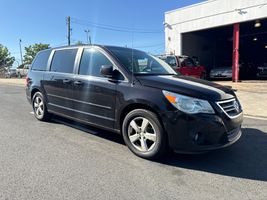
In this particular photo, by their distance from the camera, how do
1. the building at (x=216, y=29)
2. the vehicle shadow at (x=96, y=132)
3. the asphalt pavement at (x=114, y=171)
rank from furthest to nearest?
1. the building at (x=216, y=29)
2. the vehicle shadow at (x=96, y=132)
3. the asphalt pavement at (x=114, y=171)

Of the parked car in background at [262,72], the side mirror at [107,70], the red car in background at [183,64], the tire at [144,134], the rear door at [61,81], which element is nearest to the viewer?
the tire at [144,134]

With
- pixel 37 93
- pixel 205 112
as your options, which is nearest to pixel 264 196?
pixel 205 112

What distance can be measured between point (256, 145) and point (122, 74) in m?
2.69

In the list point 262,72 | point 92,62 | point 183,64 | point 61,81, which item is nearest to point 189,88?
point 92,62

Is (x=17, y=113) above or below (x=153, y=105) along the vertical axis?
below

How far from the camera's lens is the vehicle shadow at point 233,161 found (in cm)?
356

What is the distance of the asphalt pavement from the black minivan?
1.09ft

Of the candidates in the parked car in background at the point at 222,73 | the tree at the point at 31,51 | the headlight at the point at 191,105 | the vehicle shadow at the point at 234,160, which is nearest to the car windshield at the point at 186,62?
the parked car in background at the point at 222,73

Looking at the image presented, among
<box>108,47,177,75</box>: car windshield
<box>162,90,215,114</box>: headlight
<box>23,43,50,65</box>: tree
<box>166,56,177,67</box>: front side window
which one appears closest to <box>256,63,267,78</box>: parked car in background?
<box>166,56,177,67</box>: front side window

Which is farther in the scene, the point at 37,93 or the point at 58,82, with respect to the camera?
the point at 37,93

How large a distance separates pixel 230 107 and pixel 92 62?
254 cm

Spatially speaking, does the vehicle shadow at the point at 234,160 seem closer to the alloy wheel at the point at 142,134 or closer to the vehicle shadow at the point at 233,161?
the vehicle shadow at the point at 233,161

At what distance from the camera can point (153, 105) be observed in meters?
3.77

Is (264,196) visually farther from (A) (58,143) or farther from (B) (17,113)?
(B) (17,113)
